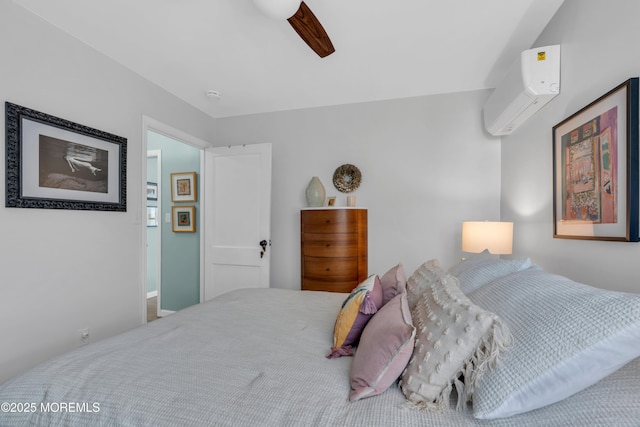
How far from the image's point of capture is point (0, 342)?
166 centimetres

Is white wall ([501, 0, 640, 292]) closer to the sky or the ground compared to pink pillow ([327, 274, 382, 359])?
closer to the sky

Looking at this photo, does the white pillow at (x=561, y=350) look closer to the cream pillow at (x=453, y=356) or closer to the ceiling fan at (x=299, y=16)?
the cream pillow at (x=453, y=356)

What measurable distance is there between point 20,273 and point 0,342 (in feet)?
1.25

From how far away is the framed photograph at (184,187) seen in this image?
144 inches

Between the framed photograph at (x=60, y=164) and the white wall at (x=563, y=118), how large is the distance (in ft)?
10.1

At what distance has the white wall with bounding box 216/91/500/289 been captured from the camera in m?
2.83

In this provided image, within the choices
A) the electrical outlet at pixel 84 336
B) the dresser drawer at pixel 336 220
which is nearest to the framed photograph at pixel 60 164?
the electrical outlet at pixel 84 336

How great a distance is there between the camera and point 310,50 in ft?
7.13

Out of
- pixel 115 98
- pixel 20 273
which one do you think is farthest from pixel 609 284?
pixel 115 98

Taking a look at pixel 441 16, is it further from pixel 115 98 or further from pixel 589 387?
pixel 115 98

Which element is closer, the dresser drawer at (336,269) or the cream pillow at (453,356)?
the cream pillow at (453,356)

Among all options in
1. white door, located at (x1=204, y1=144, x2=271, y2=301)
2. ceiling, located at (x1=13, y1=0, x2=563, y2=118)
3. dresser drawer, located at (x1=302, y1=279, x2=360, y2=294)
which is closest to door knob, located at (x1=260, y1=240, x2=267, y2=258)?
white door, located at (x1=204, y1=144, x2=271, y2=301)

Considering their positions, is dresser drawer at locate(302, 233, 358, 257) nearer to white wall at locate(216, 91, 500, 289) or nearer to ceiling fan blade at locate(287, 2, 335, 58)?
white wall at locate(216, 91, 500, 289)

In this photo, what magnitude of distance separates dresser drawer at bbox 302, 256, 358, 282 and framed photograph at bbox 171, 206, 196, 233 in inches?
69.8
